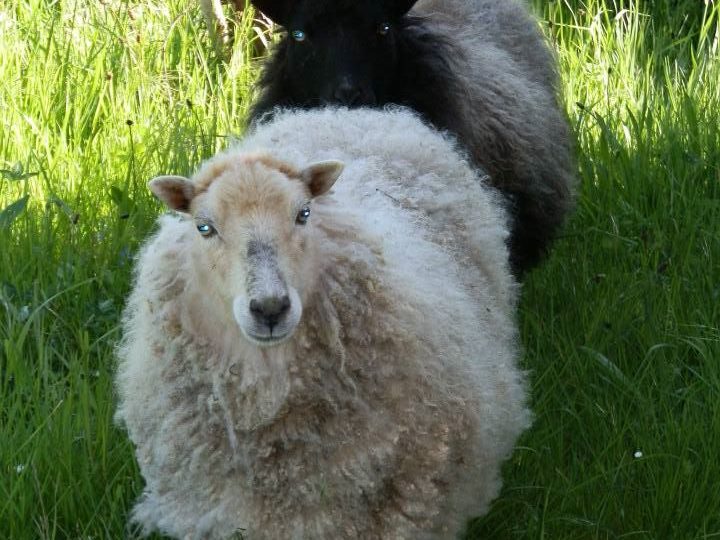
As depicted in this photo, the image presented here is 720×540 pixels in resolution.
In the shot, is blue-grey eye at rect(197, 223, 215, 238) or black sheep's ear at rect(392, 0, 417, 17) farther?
black sheep's ear at rect(392, 0, 417, 17)

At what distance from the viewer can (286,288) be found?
2541mm

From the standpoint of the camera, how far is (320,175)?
281 centimetres

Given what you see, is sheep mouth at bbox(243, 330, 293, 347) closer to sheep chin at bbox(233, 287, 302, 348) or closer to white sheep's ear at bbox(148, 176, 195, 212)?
sheep chin at bbox(233, 287, 302, 348)

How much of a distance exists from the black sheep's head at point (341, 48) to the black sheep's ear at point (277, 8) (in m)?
0.04

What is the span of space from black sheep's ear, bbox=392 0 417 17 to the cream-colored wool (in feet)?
5.93

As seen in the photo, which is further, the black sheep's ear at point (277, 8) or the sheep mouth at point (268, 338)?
the black sheep's ear at point (277, 8)

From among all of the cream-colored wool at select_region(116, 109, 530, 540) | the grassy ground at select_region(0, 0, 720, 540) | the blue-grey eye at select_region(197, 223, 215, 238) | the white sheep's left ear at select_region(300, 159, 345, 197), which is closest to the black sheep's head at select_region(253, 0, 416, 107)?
the grassy ground at select_region(0, 0, 720, 540)

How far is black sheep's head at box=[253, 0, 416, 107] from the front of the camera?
4469 millimetres

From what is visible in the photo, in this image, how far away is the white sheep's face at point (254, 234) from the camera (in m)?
2.52

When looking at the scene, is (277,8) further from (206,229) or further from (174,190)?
(206,229)

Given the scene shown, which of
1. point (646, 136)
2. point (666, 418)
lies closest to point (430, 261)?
point (666, 418)

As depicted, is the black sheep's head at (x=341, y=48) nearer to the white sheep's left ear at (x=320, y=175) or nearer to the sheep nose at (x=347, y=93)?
the sheep nose at (x=347, y=93)

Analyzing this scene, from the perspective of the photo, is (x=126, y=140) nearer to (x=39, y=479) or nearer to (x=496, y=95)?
(x=496, y=95)

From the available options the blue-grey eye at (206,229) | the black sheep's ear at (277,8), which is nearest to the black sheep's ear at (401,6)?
the black sheep's ear at (277,8)
